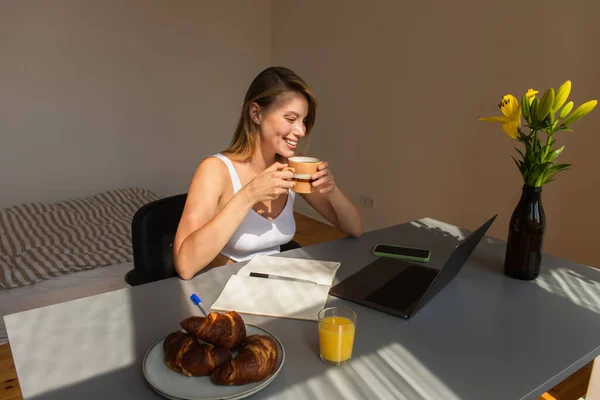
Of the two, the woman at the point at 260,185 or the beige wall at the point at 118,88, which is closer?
the woman at the point at 260,185

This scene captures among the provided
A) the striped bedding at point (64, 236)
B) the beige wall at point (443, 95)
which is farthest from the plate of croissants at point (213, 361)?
the beige wall at point (443, 95)

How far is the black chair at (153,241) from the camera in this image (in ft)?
4.75

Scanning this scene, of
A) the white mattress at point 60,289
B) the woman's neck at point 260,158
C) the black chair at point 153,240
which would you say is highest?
the woman's neck at point 260,158

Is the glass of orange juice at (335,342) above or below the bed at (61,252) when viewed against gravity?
above

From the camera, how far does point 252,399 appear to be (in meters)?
0.75

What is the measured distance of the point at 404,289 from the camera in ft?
3.78

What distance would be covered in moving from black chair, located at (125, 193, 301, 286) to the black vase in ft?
3.37

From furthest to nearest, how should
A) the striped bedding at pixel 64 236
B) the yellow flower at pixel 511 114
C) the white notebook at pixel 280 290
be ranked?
the striped bedding at pixel 64 236, the yellow flower at pixel 511 114, the white notebook at pixel 280 290

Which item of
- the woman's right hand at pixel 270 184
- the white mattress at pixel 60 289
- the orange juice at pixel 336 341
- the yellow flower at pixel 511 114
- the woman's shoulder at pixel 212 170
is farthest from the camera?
the white mattress at pixel 60 289

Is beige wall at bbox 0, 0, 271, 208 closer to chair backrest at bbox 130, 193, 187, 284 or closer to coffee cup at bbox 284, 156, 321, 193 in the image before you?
chair backrest at bbox 130, 193, 187, 284

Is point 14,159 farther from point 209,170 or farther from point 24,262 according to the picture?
point 209,170

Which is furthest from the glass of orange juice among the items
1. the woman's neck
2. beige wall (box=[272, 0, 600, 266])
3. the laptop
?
beige wall (box=[272, 0, 600, 266])

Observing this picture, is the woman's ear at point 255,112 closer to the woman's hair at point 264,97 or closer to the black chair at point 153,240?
the woman's hair at point 264,97

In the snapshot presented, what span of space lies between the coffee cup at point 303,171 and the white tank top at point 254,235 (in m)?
0.28
